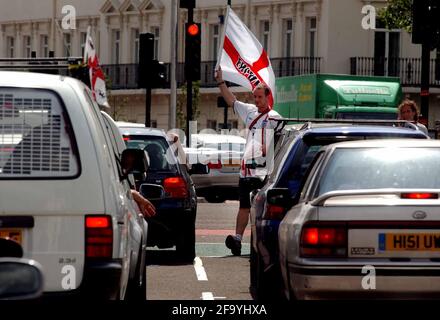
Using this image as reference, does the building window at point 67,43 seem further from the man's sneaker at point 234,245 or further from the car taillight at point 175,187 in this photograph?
the car taillight at point 175,187

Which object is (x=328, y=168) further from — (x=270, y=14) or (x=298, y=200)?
(x=270, y=14)

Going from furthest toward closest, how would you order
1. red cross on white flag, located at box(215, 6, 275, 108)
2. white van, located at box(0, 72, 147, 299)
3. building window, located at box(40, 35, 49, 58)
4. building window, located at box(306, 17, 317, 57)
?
building window, located at box(40, 35, 49, 58)
building window, located at box(306, 17, 317, 57)
red cross on white flag, located at box(215, 6, 275, 108)
white van, located at box(0, 72, 147, 299)

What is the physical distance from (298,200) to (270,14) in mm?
50014

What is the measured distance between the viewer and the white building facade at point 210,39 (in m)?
57.8

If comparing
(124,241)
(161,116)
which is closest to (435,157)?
(124,241)

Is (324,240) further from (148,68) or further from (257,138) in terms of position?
(148,68)

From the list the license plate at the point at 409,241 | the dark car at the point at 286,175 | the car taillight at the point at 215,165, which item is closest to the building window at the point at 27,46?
the car taillight at the point at 215,165

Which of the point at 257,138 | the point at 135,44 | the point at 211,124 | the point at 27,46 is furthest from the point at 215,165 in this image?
the point at 27,46

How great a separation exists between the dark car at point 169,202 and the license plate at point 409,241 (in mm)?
7691

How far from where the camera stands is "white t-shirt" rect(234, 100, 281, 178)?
1769cm

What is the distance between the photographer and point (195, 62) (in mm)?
32875

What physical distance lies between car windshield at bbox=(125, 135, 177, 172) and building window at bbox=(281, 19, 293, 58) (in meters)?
42.3

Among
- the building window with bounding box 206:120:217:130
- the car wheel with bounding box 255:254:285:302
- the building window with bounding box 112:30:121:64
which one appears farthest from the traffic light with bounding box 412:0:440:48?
the building window with bounding box 112:30:121:64

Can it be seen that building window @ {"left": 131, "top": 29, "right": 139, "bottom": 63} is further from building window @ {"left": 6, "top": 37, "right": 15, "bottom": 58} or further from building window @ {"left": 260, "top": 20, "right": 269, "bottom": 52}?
building window @ {"left": 6, "top": 37, "right": 15, "bottom": 58}
